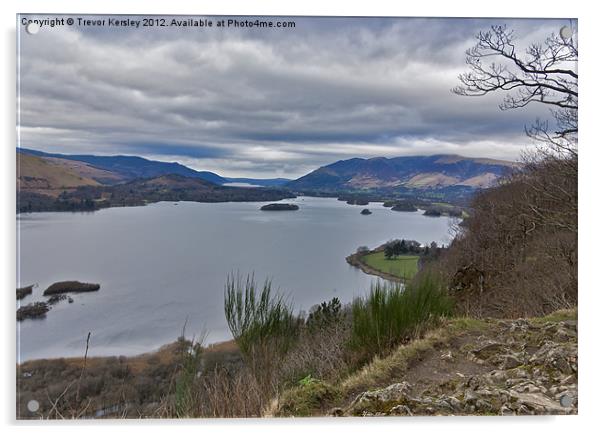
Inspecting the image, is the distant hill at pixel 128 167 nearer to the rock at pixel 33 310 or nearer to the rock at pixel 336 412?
the rock at pixel 33 310

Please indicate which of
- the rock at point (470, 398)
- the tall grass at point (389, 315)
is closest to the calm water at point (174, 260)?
the tall grass at point (389, 315)

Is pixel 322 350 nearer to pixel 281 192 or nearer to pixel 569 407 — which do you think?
pixel 281 192

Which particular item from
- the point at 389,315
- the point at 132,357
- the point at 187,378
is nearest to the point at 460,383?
the point at 389,315

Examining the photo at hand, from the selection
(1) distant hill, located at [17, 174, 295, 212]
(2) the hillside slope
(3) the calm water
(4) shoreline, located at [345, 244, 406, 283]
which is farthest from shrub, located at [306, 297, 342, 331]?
(1) distant hill, located at [17, 174, 295, 212]

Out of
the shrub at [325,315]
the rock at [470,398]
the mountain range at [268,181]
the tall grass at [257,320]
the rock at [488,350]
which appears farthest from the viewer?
the shrub at [325,315]

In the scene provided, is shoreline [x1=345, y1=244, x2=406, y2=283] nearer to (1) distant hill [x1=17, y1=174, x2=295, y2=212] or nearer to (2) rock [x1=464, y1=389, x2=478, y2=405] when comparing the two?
(1) distant hill [x1=17, y1=174, x2=295, y2=212]

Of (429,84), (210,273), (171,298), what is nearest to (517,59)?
(429,84)
